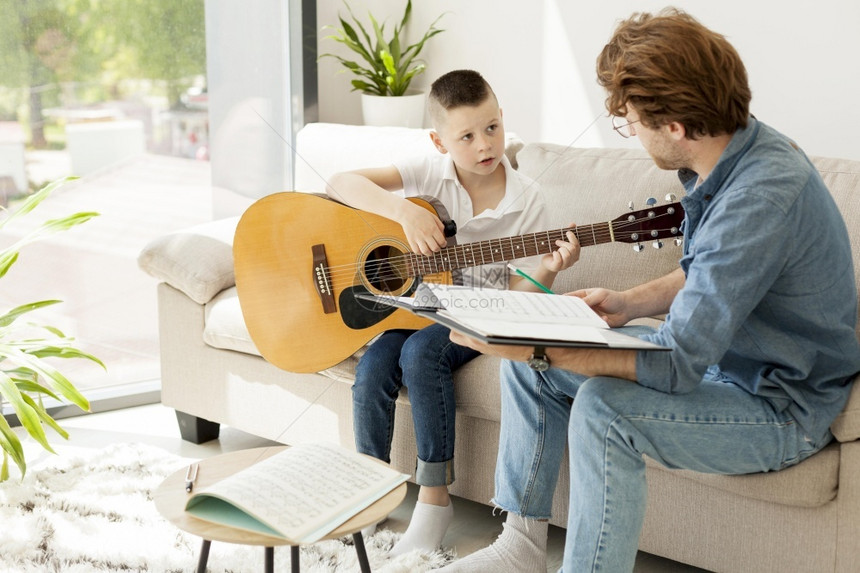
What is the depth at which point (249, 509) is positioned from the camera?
126 centimetres

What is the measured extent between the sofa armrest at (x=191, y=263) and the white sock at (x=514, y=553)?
1.03 meters

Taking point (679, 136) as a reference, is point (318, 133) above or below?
below

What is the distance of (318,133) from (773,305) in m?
1.65

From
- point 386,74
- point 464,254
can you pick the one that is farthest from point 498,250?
point 386,74

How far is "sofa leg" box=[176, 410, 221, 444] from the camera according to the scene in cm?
259

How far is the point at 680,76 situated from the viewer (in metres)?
1.40

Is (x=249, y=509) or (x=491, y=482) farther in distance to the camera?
(x=491, y=482)

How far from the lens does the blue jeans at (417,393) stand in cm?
192

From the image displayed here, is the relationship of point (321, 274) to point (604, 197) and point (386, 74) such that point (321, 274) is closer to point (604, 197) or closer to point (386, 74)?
point (604, 197)

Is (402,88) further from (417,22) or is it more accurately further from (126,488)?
(126,488)

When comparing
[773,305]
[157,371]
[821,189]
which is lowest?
[157,371]

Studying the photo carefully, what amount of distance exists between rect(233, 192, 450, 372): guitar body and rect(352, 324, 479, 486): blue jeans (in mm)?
93

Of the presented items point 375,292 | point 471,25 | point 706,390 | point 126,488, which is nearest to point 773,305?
point 706,390

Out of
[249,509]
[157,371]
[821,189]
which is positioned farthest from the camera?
[157,371]
